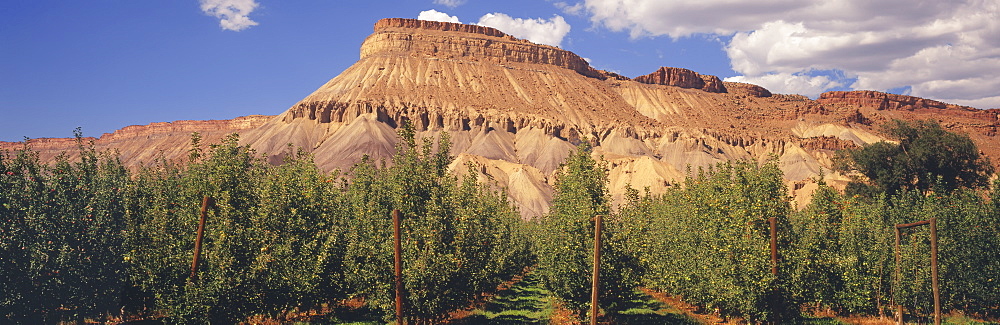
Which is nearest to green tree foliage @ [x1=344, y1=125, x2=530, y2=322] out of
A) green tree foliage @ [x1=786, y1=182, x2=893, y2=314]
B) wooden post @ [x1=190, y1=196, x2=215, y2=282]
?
wooden post @ [x1=190, y1=196, x2=215, y2=282]

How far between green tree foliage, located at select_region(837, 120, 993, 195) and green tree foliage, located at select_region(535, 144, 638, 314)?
60.2 m

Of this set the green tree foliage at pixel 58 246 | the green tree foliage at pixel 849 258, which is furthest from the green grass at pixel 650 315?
the green tree foliage at pixel 58 246

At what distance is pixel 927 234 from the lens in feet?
117

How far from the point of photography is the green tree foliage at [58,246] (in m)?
26.3

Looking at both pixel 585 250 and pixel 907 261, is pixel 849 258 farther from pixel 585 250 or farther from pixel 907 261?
pixel 585 250

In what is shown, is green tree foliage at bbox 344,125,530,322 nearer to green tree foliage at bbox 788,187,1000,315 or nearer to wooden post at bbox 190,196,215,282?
wooden post at bbox 190,196,215,282

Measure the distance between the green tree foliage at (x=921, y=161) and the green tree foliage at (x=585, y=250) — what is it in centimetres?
6023

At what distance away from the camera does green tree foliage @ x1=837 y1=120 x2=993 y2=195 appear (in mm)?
76188

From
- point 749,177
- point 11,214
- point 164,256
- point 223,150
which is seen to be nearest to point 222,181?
point 223,150

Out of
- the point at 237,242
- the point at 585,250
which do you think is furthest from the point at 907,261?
the point at 237,242

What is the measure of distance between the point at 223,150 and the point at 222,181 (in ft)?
3.68

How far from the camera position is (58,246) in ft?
88.8

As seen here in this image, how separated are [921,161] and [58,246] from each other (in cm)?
8104

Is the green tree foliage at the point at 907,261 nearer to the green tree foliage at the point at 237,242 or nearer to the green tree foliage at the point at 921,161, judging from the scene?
the green tree foliage at the point at 237,242
